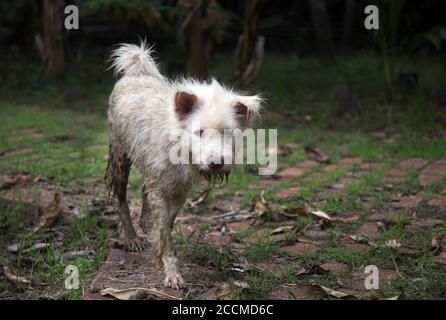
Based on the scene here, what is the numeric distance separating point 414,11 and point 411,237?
297 inches

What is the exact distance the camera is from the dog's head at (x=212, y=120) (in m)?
4.06

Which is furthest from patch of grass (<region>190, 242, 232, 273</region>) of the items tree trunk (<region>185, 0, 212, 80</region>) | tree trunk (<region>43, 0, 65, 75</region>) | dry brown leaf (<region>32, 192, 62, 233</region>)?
tree trunk (<region>43, 0, 65, 75</region>)

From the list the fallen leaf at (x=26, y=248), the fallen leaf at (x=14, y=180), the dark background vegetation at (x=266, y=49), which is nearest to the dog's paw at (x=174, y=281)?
the fallen leaf at (x=26, y=248)

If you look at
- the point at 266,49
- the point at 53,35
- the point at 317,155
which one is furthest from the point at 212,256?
the point at 266,49

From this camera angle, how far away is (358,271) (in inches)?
175

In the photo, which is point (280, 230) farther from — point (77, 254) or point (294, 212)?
point (77, 254)

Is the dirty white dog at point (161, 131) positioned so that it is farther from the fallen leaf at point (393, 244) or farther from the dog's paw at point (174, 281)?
the fallen leaf at point (393, 244)

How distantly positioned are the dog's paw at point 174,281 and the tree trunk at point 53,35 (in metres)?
8.15

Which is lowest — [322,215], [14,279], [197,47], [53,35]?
[14,279]

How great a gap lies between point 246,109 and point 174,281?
1185 mm

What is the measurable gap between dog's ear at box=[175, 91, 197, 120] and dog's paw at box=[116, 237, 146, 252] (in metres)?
1.26

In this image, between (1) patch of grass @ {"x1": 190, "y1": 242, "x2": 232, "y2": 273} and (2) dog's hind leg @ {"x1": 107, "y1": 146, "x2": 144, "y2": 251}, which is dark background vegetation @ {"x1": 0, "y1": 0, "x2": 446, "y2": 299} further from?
(2) dog's hind leg @ {"x1": 107, "y1": 146, "x2": 144, "y2": 251}

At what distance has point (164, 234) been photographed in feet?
15.0

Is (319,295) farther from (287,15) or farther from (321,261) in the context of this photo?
(287,15)
